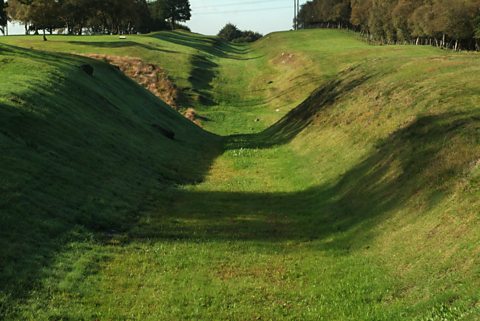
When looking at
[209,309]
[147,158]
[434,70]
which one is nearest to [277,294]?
[209,309]

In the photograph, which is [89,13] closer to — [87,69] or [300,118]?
[87,69]

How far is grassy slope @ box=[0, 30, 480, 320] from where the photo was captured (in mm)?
12828

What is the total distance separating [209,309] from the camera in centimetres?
1313

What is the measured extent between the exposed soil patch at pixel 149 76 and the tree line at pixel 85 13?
13576mm

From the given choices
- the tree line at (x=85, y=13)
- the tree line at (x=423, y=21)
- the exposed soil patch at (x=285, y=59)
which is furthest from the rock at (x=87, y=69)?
the tree line at (x=423, y=21)

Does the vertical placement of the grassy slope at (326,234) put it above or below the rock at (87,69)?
A: below

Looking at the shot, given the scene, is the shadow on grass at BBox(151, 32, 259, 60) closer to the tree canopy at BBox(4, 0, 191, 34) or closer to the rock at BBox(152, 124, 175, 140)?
the tree canopy at BBox(4, 0, 191, 34)

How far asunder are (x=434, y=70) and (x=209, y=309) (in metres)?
26.8

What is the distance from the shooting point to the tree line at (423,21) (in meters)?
74.3

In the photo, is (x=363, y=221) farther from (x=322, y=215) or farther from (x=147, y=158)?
(x=147, y=158)

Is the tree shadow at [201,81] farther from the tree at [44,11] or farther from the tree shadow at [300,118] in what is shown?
the tree at [44,11]

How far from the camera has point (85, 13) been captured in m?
117

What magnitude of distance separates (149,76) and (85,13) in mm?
58212

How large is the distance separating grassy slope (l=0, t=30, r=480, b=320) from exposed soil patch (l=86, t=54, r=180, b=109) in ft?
99.0
